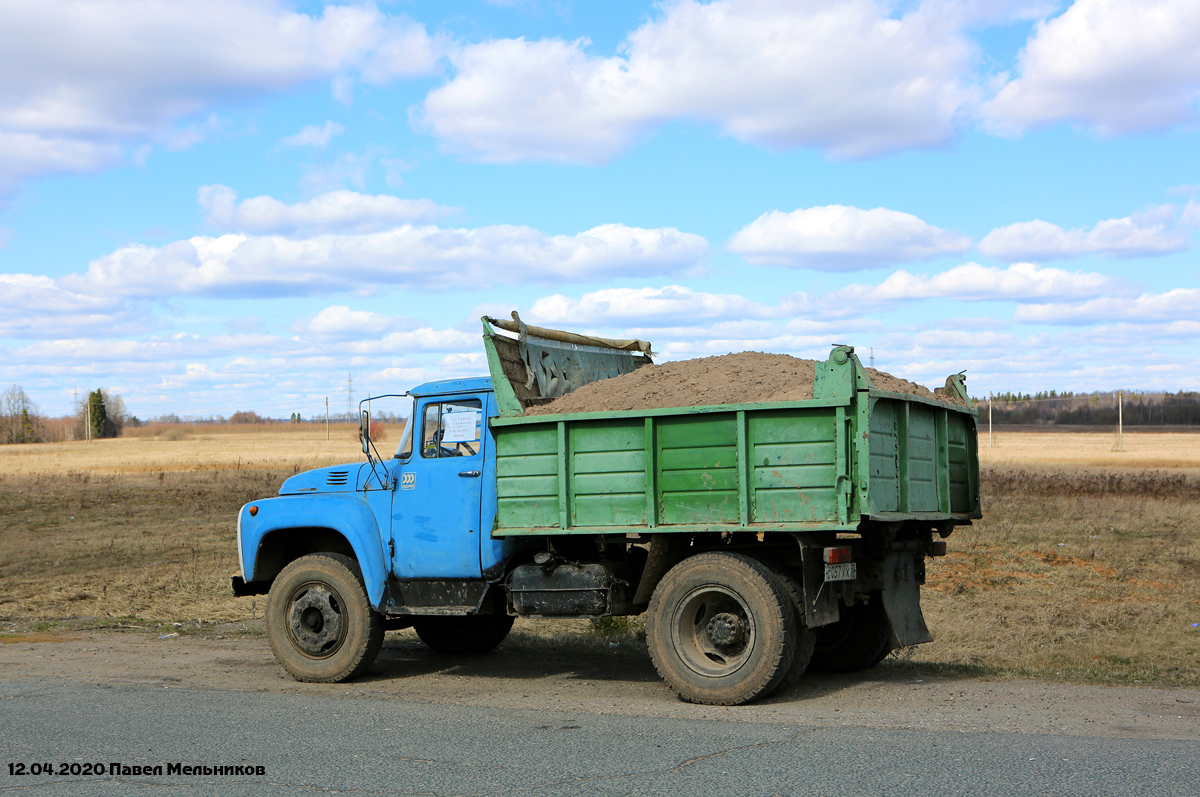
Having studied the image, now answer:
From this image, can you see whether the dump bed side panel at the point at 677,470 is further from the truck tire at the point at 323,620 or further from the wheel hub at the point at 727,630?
the truck tire at the point at 323,620

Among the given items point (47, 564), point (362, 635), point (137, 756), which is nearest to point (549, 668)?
point (362, 635)

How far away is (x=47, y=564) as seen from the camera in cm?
1888

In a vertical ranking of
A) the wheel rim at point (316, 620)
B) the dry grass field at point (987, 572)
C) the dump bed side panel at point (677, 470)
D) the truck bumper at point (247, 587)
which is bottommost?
the dry grass field at point (987, 572)

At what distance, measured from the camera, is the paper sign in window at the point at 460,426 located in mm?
8930

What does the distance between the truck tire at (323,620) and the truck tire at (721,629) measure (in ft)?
8.55

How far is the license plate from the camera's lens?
24.6 ft

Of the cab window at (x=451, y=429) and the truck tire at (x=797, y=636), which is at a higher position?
the cab window at (x=451, y=429)

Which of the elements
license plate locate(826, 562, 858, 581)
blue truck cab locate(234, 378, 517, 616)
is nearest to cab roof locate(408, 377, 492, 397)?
blue truck cab locate(234, 378, 517, 616)

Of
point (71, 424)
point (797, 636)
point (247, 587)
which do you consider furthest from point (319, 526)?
point (71, 424)

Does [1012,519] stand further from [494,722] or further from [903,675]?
[494,722]

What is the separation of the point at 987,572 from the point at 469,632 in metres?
8.56

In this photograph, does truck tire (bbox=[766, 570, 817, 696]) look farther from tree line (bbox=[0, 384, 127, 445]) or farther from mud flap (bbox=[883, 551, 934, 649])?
tree line (bbox=[0, 384, 127, 445])

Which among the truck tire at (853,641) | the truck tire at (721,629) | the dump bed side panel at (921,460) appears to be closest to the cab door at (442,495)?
the truck tire at (721,629)

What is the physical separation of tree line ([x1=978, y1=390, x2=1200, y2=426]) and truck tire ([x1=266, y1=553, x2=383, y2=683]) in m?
81.1
